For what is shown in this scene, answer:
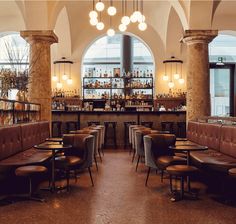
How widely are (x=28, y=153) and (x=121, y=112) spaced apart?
6145 mm

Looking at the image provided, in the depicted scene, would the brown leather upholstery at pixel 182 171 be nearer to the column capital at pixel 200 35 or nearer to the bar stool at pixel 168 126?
the column capital at pixel 200 35

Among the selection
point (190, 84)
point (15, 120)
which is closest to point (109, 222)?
point (15, 120)

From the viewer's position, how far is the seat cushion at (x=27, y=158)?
5020 mm

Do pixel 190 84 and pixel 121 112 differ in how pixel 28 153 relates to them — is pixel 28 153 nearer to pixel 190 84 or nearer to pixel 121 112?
pixel 190 84

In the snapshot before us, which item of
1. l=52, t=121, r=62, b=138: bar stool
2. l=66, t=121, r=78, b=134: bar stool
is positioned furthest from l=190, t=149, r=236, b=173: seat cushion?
l=52, t=121, r=62, b=138: bar stool

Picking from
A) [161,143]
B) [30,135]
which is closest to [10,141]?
[30,135]

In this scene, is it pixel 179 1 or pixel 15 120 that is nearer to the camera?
pixel 15 120

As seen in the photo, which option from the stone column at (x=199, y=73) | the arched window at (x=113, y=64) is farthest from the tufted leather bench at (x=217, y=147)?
the arched window at (x=113, y=64)

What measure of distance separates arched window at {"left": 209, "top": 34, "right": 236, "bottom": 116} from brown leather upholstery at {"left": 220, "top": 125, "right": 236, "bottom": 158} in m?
9.78

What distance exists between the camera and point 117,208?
173 inches

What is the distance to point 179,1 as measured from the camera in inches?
366

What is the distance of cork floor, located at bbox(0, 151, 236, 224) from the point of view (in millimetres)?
3963

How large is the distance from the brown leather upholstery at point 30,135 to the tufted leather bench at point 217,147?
2.91 metres

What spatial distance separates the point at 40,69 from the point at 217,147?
4816 mm
